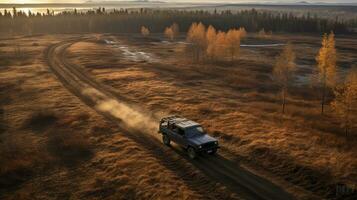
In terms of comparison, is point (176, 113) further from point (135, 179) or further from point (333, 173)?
point (333, 173)

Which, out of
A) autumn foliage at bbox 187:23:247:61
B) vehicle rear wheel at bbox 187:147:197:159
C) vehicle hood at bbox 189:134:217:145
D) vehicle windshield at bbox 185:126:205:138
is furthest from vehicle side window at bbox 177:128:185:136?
autumn foliage at bbox 187:23:247:61

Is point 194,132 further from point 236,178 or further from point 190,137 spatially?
point 236,178

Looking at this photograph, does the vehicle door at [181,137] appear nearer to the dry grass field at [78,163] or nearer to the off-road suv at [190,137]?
the off-road suv at [190,137]

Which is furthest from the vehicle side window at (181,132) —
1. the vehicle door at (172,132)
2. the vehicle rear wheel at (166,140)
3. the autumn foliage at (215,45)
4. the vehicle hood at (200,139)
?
the autumn foliage at (215,45)

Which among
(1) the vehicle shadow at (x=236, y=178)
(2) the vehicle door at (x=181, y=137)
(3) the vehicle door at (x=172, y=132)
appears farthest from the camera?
(3) the vehicle door at (x=172, y=132)

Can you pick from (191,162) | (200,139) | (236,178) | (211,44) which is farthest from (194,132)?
(211,44)

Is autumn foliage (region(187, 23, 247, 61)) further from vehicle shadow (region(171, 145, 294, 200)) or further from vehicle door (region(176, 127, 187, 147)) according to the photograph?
vehicle shadow (region(171, 145, 294, 200))
